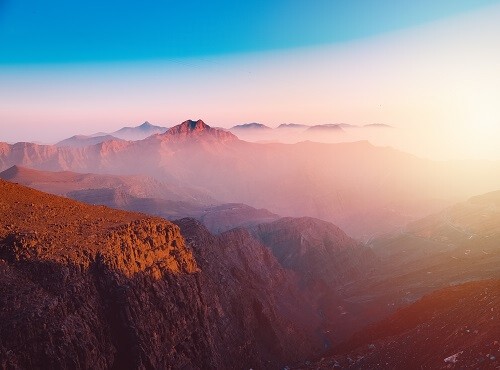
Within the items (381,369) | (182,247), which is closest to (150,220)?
(182,247)

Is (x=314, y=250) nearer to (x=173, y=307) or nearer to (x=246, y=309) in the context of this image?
(x=246, y=309)

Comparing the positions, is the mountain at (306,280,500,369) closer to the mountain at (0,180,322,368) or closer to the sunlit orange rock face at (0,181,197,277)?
the mountain at (0,180,322,368)

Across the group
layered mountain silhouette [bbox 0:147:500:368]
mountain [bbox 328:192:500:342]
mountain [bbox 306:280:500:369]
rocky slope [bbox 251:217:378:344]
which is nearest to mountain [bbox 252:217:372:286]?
rocky slope [bbox 251:217:378:344]

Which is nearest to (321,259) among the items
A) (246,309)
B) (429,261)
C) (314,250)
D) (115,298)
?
(314,250)

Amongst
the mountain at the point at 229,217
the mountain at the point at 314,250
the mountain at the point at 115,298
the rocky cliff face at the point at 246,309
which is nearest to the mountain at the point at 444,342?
the rocky cliff face at the point at 246,309

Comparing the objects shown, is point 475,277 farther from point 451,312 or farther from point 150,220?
point 150,220
